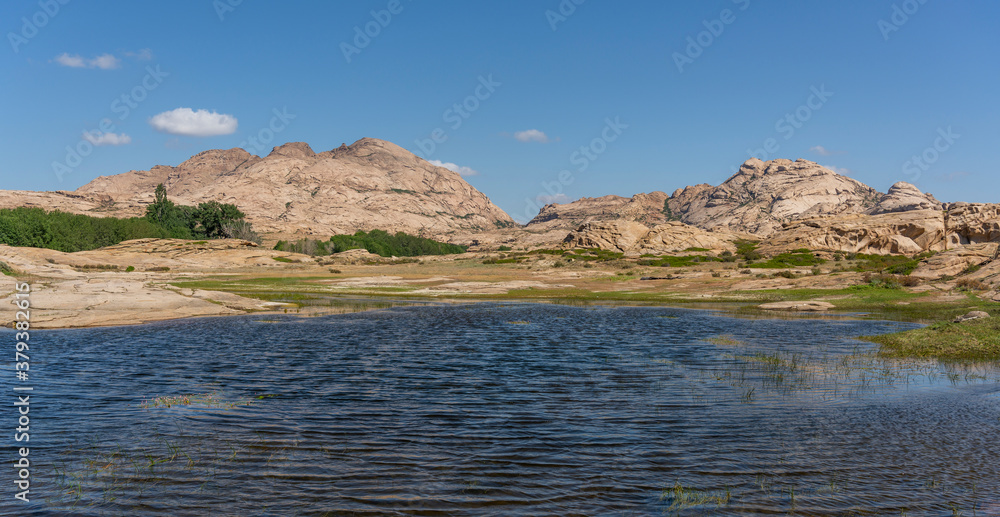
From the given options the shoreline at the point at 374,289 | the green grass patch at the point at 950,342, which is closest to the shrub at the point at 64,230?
the shoreline at the point at 374,289

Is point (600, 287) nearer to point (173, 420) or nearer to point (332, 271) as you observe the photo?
point (332, 271)

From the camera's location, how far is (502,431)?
13.8 m

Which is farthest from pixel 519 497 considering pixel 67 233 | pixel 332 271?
pixel 67 233

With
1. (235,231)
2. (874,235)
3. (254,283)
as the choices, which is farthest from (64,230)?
(874,235)

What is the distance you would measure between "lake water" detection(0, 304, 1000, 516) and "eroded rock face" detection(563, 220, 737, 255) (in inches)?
4778

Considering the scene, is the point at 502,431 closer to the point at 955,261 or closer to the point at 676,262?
the point at 955,261

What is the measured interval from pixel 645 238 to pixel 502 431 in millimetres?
146086

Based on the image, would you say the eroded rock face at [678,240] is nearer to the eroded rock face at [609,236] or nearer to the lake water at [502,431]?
the eroded rock face at [609,236]

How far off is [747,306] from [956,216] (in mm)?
90562

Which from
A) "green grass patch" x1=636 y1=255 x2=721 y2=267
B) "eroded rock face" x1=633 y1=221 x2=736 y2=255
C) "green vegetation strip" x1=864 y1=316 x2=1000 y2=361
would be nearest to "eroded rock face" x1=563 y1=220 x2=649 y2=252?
"eroded rock face" x1=633 y1=221 x2=736 y2=255

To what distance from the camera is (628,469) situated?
1122cm

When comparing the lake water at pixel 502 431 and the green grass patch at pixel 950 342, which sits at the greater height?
the green grass patch at pixel 950 342

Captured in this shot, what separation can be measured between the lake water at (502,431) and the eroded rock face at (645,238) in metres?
121

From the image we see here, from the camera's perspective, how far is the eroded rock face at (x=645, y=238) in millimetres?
145625
